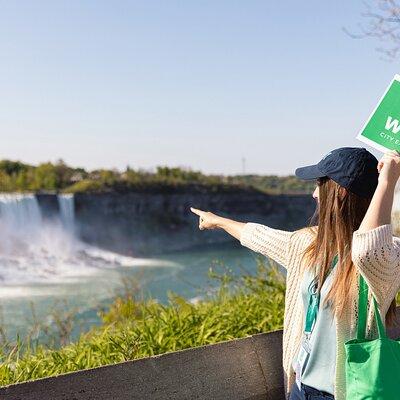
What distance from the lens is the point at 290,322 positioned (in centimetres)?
249

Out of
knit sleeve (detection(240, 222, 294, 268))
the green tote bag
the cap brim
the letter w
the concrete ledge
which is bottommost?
the concrete ledge

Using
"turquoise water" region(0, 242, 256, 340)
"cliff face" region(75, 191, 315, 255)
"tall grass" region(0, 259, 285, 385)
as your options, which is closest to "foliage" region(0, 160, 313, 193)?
"cliff face" region(75, 191, 315, 255)

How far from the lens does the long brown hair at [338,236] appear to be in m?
2.16

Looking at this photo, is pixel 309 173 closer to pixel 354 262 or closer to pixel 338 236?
pixel 338 236

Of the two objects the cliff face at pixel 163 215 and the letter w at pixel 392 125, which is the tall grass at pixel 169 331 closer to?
the letter w at pixel 392 125

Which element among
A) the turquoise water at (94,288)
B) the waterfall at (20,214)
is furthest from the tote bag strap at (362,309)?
the waterfall at (20,214)

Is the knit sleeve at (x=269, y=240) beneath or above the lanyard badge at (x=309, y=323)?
above

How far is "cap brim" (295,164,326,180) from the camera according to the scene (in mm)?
2242

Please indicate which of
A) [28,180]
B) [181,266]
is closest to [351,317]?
[181,266]

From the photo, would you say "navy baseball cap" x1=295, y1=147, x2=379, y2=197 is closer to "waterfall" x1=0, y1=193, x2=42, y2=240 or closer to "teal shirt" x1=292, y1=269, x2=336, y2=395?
"teal shirt" x1=292, y1=269, x2=336, y2=395

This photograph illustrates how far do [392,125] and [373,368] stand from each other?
0.83m

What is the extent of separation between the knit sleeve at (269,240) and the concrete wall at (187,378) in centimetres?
75

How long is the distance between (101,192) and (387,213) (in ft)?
127

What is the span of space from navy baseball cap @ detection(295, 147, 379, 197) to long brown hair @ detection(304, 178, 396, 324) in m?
0.02
